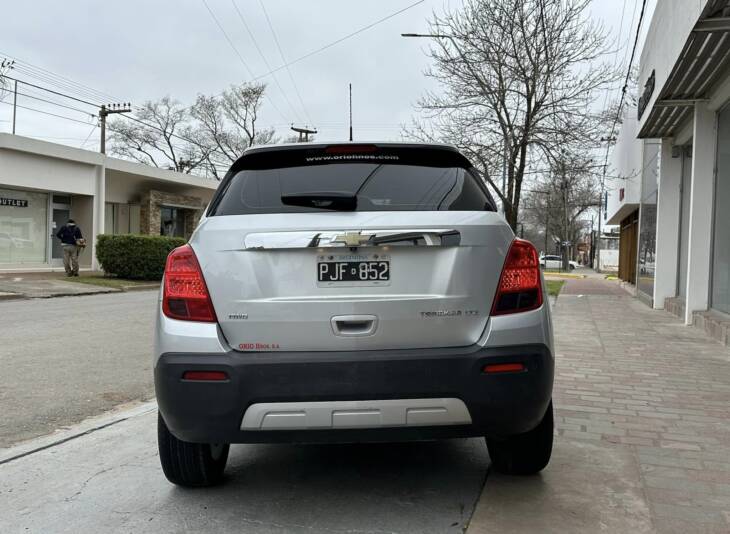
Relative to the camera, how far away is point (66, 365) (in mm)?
7086

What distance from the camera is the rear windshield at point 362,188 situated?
3.13 meters

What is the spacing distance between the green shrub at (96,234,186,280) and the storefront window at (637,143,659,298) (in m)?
14.2

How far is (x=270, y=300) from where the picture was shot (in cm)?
289

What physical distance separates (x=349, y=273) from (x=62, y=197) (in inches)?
943

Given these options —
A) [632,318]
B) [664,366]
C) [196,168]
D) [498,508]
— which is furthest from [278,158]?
[196,168]

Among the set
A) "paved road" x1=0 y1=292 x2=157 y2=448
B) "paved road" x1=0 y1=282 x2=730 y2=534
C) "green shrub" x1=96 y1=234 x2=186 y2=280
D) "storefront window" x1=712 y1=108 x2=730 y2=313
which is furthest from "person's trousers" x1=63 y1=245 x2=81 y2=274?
"storefront window" x1=712 y1=108 x2=730 y2=313

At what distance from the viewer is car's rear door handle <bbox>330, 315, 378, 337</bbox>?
285 cm

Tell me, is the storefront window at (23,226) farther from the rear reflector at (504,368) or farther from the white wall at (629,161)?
the rear reflector at (504,368)

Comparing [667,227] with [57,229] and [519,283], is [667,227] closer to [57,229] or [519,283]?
[519,283]

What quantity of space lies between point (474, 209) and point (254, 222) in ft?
3.45

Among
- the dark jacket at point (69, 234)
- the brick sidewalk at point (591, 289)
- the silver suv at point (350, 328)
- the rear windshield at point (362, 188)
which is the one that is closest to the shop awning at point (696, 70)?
the rear windshield at point (362, 188)

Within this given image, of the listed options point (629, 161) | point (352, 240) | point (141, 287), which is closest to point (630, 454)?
point (352, 240)

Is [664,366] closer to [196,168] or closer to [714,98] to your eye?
[714,98]

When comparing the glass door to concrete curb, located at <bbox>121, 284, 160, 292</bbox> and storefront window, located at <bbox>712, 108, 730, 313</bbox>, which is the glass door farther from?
storefront window, located at <bbox>712, 108, 730, 313</bbox>
